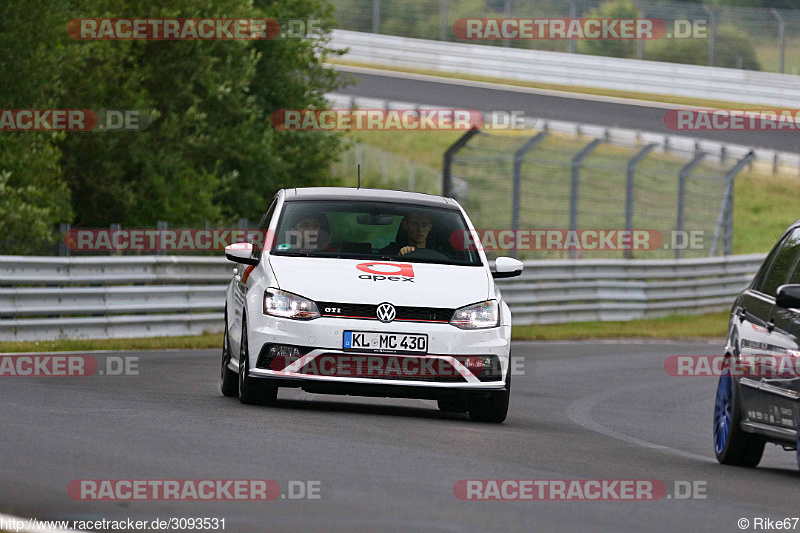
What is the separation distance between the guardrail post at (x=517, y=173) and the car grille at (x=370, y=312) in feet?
47.4

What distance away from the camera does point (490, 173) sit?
2602 centimetres

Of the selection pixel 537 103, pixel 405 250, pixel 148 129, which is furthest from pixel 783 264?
pixel 537 103

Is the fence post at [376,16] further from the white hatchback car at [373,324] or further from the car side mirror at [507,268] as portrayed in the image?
the white hatchback car at [373,324]

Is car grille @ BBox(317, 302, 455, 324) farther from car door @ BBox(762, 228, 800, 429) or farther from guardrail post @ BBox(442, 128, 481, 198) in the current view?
guardrail post @ BBox(442, 128, 481, 198)


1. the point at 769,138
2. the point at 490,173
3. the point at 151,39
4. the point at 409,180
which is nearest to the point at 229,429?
the point at 490,173

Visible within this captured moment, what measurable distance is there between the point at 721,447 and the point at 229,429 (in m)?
3.01

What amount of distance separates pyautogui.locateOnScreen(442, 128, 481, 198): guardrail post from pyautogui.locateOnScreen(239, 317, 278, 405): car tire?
573 inches

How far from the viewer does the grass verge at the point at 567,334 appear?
55.9ft

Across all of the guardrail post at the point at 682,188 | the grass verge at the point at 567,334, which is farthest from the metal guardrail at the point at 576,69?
the grass verge at the point at 567,334

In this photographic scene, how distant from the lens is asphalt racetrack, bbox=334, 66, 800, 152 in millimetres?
42500

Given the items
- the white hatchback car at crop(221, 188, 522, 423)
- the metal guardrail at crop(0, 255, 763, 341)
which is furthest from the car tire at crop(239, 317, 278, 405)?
the metal guardrail at crop(0, 255, 763, 341)

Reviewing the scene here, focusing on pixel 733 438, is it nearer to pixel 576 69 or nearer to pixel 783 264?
pixel 783 264

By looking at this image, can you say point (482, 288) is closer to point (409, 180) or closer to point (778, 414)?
point (778, 414)

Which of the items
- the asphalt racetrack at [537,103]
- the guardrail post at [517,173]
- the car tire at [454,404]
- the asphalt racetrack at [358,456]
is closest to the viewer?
the asphalt racetrack at [358,456]
